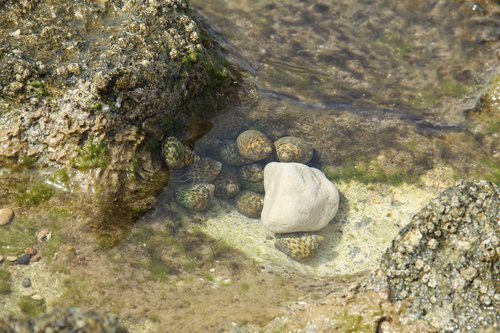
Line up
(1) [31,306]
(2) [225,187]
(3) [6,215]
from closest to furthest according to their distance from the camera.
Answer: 1. (1) [31,306]
2. (3) [6,215]
3. (2) [225,187]

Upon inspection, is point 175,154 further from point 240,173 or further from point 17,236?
point 17,236

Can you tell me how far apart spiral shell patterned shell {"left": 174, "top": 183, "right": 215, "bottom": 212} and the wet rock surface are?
6.92 ft

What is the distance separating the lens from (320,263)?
4.79m

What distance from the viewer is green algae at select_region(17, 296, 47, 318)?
3529 mm

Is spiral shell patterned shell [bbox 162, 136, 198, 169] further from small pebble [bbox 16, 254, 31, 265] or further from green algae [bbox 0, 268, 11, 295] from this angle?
green algae [bbox 0, 268, 11, 295]

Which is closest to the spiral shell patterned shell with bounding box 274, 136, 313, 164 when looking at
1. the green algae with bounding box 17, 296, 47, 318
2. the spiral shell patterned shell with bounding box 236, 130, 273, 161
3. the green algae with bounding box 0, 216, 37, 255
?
the spiral shell patterned shell with bounding box 236, 130, 273, 161

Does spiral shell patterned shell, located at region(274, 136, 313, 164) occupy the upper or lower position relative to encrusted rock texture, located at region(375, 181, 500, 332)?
lower

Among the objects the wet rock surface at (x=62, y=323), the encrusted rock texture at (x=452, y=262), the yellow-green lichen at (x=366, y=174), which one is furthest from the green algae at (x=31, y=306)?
the yellow-green lichen at (x=366, y=174)

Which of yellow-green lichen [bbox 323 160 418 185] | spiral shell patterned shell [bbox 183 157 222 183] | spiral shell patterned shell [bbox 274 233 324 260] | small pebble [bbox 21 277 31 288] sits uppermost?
yellow-green lichen [bbox 323 160 418 185]

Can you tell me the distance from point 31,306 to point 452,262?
3017 mm

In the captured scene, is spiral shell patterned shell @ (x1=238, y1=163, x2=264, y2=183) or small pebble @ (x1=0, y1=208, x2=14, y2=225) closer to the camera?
small pebble @ (x1=0, y1=208, x2=14, y2=225)

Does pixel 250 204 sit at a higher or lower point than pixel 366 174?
lower

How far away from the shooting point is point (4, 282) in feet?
12.2

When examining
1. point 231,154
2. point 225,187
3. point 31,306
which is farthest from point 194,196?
point 31,306
